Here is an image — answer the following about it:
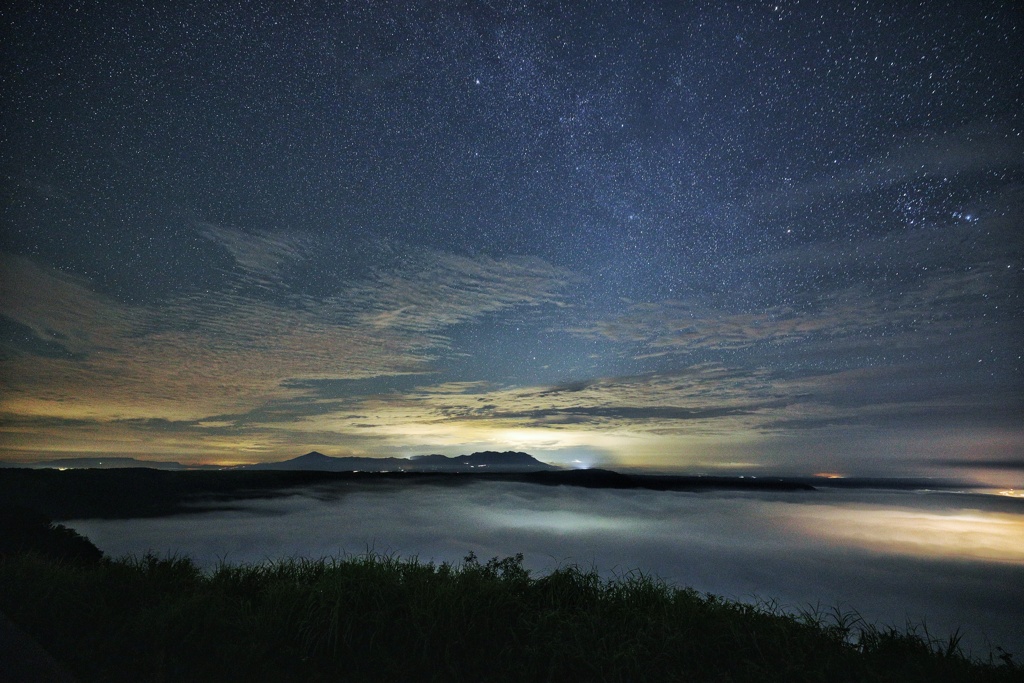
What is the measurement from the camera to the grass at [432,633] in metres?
5.15

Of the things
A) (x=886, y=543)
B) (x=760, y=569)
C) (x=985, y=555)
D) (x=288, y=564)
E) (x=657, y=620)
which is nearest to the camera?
(x=657, y=620)

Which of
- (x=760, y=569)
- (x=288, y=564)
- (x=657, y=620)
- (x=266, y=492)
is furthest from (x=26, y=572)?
(x=266, y=492)

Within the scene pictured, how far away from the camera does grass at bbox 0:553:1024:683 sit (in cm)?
515

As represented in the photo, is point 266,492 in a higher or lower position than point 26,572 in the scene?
lower

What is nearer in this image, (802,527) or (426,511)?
(426,511)

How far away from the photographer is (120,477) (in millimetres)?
50531

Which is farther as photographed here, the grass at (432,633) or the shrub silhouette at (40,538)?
the shrub silhouette at (40,538)

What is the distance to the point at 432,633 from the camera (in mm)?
5680

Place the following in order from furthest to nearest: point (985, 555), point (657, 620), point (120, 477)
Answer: point (120, 477) < point (985, 555) < point (657, 620)

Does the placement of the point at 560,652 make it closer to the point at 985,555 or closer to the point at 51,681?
the point at 51,681

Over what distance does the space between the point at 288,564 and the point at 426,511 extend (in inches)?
1800

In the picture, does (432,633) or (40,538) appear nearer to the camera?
(432,633)

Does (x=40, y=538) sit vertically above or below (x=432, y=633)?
below

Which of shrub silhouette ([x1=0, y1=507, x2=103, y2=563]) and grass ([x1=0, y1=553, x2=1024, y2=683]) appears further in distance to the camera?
shrub silhouette ([x1=0, y1=507, x2=103, y2=563])
